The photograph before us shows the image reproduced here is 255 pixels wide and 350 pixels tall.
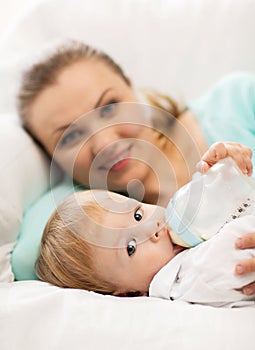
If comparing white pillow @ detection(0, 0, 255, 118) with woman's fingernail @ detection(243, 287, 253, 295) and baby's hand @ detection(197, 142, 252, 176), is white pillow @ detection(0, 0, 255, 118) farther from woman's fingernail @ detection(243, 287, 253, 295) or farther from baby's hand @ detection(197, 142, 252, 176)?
woman's fingernail @ detection(243, 287, 253, 295)

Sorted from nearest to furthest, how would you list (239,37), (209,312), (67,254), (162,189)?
(209,312) → (67,254) → (162,189) → (239,37)

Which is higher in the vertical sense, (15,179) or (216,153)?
(216,153)

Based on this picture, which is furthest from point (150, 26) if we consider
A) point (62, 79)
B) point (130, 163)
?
point (130, 163)

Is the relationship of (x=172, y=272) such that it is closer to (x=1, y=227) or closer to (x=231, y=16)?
(x=1, y=227)

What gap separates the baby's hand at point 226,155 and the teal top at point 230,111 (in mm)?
268

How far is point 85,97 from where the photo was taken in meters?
1.17

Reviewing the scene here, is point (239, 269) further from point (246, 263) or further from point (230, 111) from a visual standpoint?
point (230, 111)

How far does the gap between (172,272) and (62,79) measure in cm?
57

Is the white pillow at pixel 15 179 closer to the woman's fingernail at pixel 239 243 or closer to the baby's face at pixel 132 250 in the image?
the baby's face at pixel 132 250

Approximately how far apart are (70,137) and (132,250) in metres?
0.43

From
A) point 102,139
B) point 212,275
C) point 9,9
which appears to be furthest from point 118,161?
point 9,9

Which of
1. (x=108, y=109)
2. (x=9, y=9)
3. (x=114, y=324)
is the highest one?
Answer: (x=9, y=9)

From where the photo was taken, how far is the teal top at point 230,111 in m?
1.17

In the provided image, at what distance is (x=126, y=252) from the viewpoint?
2.73ft
